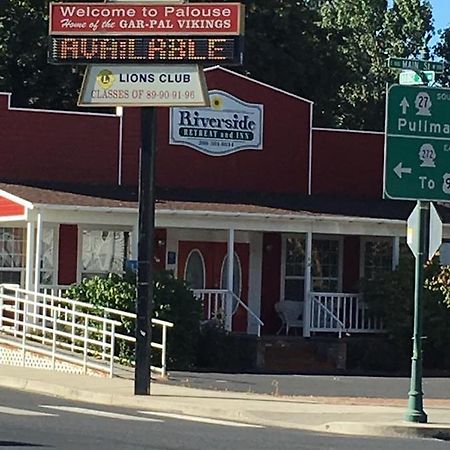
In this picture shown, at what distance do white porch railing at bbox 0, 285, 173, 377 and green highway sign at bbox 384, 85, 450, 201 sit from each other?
5.88m

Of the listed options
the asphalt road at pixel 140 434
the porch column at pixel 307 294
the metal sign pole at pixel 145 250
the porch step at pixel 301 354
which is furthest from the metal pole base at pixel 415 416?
the porch column at pixel 307 294

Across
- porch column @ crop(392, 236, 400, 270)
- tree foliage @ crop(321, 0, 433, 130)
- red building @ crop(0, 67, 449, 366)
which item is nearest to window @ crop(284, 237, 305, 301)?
red building @ crop(0, 67, 449, 366)

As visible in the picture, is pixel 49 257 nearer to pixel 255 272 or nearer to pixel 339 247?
pixel 255 272

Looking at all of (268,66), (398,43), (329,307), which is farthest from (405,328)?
(398,43)

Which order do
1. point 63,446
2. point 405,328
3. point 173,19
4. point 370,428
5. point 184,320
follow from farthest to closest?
1. point 405,328
2. point 184,320
3. point 173,19
4. point 370,428
5. point 63,446

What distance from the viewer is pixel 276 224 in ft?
99.0

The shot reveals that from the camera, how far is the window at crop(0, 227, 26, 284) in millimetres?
30844

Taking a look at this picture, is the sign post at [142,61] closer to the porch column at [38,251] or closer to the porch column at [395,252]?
the porch column at [38,251]

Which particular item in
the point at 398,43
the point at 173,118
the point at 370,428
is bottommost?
the point at 370,428

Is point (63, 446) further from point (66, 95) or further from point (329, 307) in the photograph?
point (66, 95)

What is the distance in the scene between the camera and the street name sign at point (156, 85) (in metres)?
21.6

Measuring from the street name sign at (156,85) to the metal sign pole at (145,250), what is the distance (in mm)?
265

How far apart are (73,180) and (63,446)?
1661 centimetres

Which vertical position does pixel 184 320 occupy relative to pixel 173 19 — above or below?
below
